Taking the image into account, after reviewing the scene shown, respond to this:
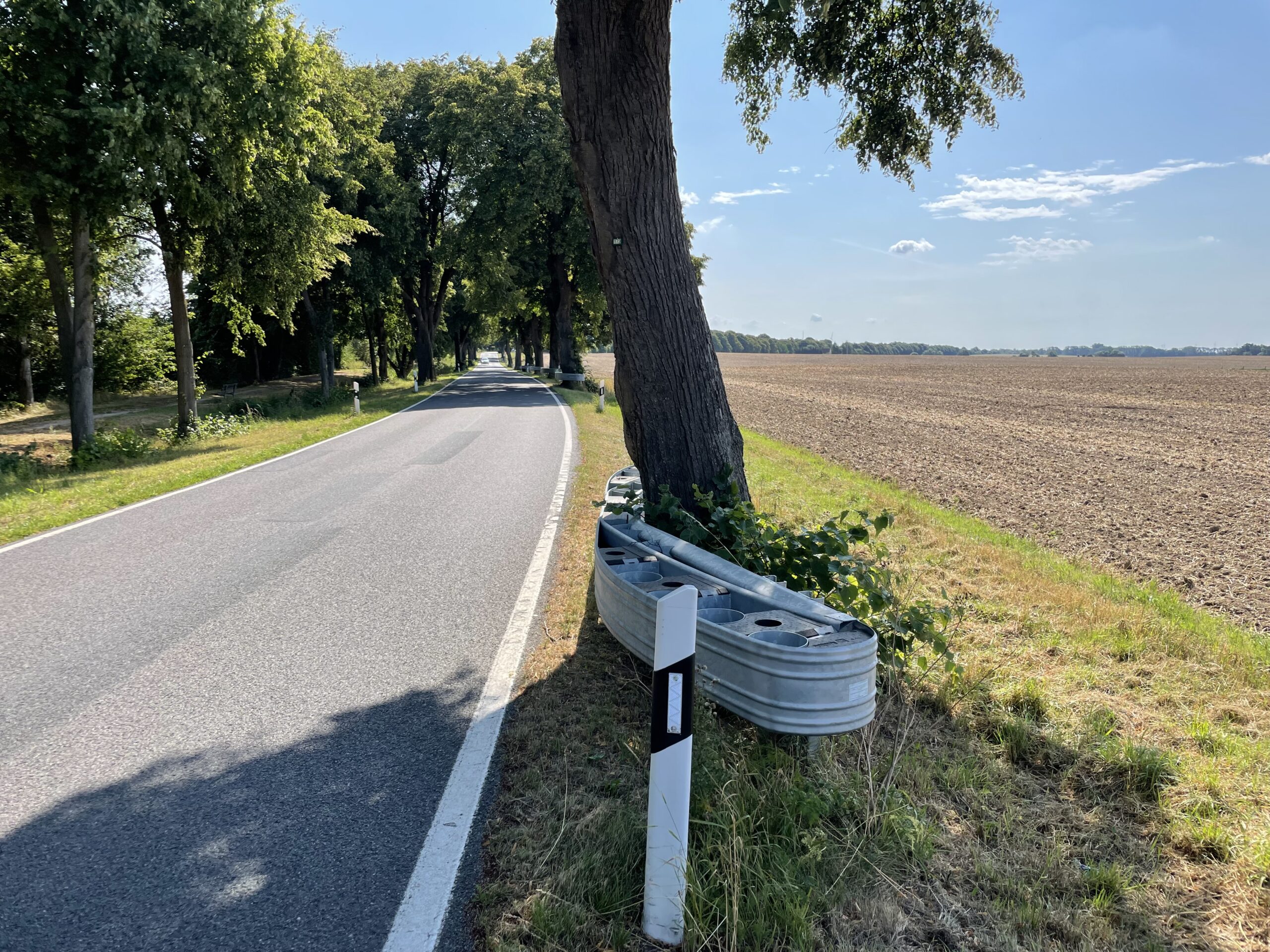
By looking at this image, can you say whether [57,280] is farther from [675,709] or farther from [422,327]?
[422,327]

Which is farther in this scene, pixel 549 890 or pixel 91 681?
pixel 91 681

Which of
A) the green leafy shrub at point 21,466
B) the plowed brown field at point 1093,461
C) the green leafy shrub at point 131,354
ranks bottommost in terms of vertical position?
the plowed brown field at point 1093,461

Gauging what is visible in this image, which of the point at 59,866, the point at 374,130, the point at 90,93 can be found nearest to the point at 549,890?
the point at 59,866

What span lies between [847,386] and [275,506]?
151 ft

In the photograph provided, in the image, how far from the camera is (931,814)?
3.19 m

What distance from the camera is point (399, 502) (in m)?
9.32

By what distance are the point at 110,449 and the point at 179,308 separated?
173 inches

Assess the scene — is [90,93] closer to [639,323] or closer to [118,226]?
[118,226]

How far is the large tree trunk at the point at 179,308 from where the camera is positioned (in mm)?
16391

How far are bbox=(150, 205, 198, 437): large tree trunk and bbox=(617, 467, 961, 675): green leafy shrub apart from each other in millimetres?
15687

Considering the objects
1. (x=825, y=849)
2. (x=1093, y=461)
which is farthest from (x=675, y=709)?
(x=1093, y=461)

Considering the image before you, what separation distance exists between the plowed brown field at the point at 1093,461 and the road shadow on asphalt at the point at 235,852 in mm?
7264

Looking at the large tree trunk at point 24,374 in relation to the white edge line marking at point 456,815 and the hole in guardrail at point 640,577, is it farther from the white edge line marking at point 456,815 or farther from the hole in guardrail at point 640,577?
the hole in guardrail at point 640,577

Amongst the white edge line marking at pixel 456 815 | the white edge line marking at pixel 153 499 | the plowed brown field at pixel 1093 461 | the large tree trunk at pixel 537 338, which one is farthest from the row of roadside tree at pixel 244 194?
the large tree trunk at pixel 537 338
